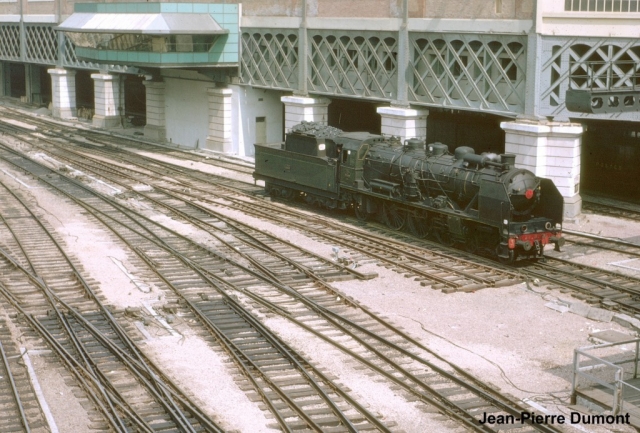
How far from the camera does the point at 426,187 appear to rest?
26.3 metres

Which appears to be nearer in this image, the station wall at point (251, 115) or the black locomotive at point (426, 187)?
the black locomotive at point (426, 187)

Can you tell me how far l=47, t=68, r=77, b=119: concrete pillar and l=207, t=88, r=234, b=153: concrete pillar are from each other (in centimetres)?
2174

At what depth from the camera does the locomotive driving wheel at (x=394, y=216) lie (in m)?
28.3

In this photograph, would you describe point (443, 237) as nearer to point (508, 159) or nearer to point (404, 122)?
point (508, 159)

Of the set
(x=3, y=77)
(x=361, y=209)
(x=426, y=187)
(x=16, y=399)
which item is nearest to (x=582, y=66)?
(x=426, y=187)

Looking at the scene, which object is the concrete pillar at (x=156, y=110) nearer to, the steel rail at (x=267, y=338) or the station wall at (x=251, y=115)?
the station wall at (x=251, y=115)

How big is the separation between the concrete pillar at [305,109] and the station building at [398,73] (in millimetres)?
72

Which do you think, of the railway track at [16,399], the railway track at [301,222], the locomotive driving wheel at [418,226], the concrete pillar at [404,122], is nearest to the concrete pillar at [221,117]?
the railway track at [301,222]

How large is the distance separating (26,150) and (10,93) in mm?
41180

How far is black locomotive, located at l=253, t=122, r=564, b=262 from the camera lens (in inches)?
936

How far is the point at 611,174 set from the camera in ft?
126

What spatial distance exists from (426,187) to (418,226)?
1.85 m

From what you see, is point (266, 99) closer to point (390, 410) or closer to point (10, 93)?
point (390, 410)

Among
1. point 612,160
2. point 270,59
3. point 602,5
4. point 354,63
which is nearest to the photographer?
point 602,5
